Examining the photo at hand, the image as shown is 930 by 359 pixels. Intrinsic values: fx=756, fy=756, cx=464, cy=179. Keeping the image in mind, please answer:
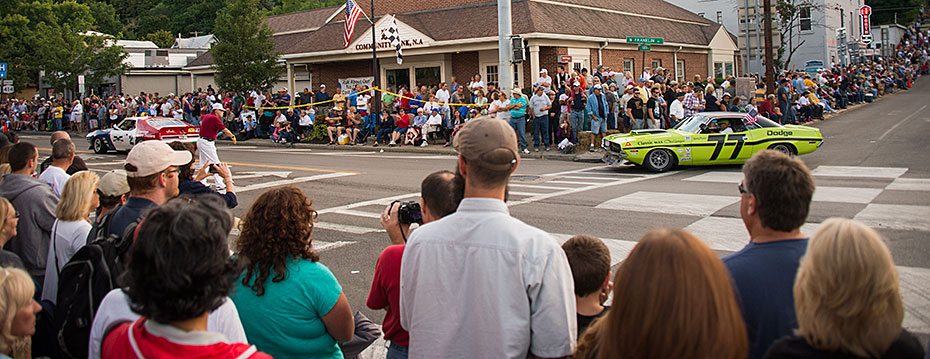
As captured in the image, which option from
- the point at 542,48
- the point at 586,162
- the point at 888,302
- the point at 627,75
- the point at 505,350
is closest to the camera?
the point at 888,302

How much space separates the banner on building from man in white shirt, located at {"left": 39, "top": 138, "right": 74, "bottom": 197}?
27707 mm

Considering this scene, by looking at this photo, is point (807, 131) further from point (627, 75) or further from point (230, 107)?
point (230, 107)

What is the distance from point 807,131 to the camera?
18.4 metres

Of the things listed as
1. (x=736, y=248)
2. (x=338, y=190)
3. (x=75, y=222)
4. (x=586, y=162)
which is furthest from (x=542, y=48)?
(x=75, y=222)

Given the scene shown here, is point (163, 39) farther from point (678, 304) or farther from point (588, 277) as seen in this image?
point (678, 304)

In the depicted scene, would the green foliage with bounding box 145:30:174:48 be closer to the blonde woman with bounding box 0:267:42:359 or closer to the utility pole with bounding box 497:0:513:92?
the utility pole with bounding box 497:0:513:92

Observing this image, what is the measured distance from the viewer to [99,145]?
93.4ft

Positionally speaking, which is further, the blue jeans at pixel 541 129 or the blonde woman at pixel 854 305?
the blue jeans at pixel 541 129

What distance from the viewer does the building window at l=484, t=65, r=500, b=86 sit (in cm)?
3241

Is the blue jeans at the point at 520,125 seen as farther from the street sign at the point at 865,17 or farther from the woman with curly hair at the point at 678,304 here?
the street sign at the point at 865,17

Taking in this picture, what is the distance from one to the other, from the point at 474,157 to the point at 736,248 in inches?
278

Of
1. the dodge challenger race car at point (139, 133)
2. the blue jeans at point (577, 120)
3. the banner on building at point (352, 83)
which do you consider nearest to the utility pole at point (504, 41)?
the blue jeans at point (577, 120)

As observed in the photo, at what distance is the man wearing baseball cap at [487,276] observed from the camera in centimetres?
307

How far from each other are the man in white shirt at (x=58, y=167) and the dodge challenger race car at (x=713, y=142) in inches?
503
